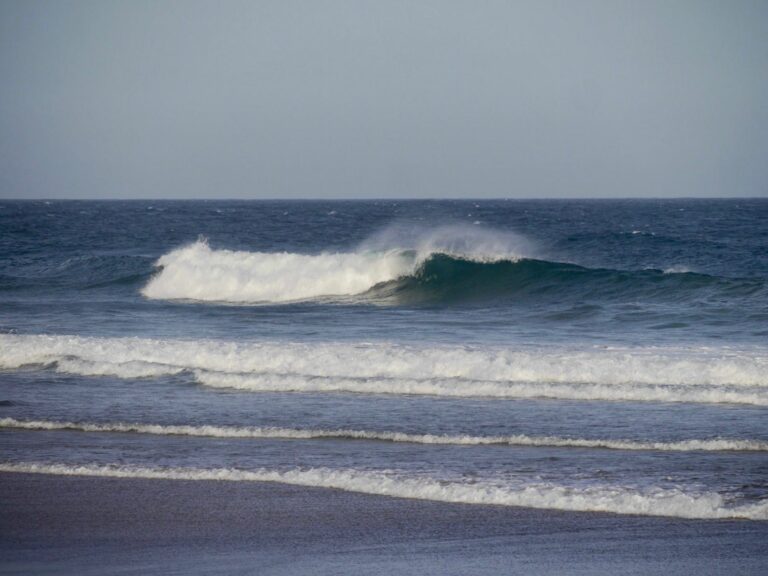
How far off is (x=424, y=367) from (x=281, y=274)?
14744 millimetres

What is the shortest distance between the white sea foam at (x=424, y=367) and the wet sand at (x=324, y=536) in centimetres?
503

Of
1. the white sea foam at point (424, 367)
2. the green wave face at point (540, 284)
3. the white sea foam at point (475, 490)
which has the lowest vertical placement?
the white sea foam at point (475, 490)

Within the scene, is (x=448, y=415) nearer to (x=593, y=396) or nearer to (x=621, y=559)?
(x=593, y=396)

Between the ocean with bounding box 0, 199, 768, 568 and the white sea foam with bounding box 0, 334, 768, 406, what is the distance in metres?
0.04

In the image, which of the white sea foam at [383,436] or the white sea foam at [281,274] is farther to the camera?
the white sea foam at [281,274]

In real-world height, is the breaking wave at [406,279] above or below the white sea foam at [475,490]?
above

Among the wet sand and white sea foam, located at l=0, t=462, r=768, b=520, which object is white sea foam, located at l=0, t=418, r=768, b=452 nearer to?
white sea foam, located at l=0, t=462, r=768, b=520

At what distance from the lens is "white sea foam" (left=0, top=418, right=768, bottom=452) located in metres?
10.0

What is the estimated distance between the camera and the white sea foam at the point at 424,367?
1320 centimetres

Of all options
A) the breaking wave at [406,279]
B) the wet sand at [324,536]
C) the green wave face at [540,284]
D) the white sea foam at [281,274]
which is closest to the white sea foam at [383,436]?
the wet sand at [324,536]

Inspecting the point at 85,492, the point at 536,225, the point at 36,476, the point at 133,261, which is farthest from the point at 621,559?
the point at 536,225

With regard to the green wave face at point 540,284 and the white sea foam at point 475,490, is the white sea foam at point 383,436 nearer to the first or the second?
Result: the white sea foam at point 475,490

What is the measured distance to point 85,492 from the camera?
870 centimetres

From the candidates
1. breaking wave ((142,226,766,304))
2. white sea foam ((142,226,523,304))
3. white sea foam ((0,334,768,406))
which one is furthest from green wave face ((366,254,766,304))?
white sea foam ((0,334,768,406))
